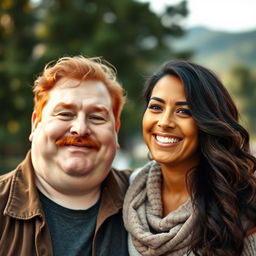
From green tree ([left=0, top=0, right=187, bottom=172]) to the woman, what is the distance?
10.0 metres

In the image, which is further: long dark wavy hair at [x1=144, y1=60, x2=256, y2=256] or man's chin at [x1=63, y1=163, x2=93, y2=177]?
man's chin at [x1=63, y1=163, x2=93, y2=177]

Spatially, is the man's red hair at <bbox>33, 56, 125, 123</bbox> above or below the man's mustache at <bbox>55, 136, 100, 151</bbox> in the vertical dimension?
above

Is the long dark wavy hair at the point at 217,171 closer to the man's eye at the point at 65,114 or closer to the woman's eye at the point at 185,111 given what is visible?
the woman's eye at the point at 185,111

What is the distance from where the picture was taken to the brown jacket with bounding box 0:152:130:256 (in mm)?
2691

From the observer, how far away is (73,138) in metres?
2.86

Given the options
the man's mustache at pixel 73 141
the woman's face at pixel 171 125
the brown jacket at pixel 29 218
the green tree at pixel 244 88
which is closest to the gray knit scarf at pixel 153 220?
the brown jacket at pixel 29 218

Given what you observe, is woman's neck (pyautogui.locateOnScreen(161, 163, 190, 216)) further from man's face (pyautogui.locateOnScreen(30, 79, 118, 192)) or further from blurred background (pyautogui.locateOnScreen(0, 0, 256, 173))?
blurred background (pyautogui.locateOnScreen(0, 0, 256, 173))

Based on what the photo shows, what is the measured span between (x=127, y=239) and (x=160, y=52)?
12.5m

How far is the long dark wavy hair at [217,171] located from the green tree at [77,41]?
32.9ft

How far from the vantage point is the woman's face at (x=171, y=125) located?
2.73 metres

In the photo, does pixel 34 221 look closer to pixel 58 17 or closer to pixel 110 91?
pixel 110 91

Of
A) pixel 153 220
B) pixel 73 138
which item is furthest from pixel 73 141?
pixel 153 220

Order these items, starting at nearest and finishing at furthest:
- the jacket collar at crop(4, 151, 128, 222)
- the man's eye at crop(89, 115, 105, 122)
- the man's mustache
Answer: the jacket collar at crop(4, 151, 128, 222), the man's mustache, the man's eye at crop(89, 115, 105, 122)

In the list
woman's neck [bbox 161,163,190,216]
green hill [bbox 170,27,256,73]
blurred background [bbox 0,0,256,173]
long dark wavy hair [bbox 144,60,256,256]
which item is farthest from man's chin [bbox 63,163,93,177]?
green hill [bbox 170,27,256,73]
